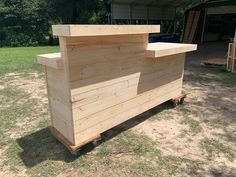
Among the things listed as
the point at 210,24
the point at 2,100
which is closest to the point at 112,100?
the point at 2,100

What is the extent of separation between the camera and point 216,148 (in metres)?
2.94

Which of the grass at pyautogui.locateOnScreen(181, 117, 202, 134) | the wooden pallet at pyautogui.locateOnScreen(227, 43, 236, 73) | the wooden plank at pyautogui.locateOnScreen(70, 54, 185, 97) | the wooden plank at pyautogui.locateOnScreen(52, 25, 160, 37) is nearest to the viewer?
the wooden plank at pyautogui.locateOnScreen(52, 25, 160, 37)

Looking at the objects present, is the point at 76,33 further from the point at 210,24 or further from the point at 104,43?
the point at 210,24

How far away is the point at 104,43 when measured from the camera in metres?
2.68

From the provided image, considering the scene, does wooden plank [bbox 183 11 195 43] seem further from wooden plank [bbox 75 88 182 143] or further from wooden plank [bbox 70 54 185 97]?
wooden plank [bbox 75 88 182 143]

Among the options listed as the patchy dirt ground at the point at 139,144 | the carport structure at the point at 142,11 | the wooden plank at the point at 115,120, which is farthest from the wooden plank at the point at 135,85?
the carport structure at the point at 142,11

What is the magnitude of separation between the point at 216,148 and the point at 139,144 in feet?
3.16

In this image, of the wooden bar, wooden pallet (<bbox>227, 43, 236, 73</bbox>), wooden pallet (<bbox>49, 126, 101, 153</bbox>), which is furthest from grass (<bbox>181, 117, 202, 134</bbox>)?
wooden pallet (<bbox>227, 43, 236, 73</bbox>)

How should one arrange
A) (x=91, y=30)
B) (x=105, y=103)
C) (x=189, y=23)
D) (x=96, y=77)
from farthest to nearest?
(x=189, y=23) < (x=105, y=103) < (x=96, y=77) < (x=91, y=30)

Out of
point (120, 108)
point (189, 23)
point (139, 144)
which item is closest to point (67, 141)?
point (120, 108)

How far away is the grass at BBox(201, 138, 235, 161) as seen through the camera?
2811 mm

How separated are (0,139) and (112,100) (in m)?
1.65

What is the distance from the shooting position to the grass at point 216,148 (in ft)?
9.22

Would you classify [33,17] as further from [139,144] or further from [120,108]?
[139,144]
